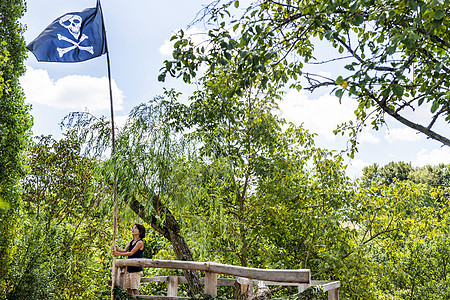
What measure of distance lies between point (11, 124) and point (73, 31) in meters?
3.55

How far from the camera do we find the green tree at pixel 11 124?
8055 millimetres

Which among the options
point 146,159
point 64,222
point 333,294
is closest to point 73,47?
point 146,159

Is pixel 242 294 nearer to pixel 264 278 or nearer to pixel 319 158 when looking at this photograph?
pixel 264 278

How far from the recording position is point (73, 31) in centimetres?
605

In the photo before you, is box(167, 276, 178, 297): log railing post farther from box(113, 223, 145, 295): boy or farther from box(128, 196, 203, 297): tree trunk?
box(113, 223, 145, 295): boy

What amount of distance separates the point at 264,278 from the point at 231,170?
2.86 m

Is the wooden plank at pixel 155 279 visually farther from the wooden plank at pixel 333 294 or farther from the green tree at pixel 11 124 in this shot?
the wooden plank at pixel 333 294

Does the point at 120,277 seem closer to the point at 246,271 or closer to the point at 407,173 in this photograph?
the point at 246,271

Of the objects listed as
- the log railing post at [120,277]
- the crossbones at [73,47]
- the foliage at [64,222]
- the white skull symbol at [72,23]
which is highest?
the white skull symbol at [72,23]

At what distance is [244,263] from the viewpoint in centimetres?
826

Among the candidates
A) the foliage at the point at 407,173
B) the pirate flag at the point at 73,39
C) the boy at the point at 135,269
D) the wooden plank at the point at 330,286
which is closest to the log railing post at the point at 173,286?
the boy at the point at 135,269

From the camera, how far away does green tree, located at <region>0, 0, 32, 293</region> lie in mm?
8055

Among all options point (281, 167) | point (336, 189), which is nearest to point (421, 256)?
point (336, 189)

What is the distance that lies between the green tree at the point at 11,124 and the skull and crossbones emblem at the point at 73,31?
258 cm
